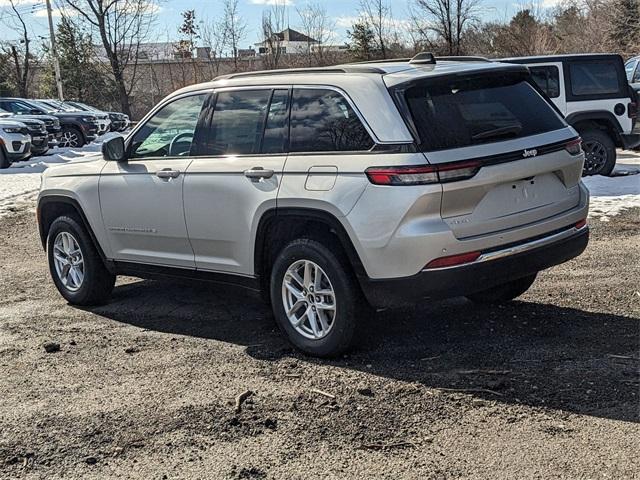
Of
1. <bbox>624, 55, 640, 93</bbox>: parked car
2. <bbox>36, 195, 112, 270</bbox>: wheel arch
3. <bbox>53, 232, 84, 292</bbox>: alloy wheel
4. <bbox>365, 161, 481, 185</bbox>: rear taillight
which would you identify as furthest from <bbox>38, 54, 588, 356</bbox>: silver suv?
<bbox>624, 55, 640, 93</bbox>: parked car

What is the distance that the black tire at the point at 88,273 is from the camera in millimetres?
6355

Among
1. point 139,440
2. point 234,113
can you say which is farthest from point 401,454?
point 234,113

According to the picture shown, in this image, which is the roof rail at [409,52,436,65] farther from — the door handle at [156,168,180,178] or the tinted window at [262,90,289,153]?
the door handle at [156,168,180,178]

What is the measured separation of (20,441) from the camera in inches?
154

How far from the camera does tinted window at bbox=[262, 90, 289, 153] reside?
496cm

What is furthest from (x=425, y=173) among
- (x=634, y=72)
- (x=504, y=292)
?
(x=634, y=72)

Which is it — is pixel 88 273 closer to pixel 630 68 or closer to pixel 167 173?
pixel 167 173

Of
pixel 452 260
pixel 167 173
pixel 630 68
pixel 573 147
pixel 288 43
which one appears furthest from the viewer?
pixel 288 43

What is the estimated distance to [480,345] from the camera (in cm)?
486

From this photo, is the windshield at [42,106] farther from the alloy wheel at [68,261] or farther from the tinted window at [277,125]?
the tinted window at [277,125]

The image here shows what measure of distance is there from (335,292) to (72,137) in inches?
859

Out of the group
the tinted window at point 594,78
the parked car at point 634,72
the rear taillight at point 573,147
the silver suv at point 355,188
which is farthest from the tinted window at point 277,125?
the parked car at point 634,72

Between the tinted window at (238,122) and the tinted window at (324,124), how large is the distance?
0.30 meters

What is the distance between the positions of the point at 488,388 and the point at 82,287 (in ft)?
12.2
